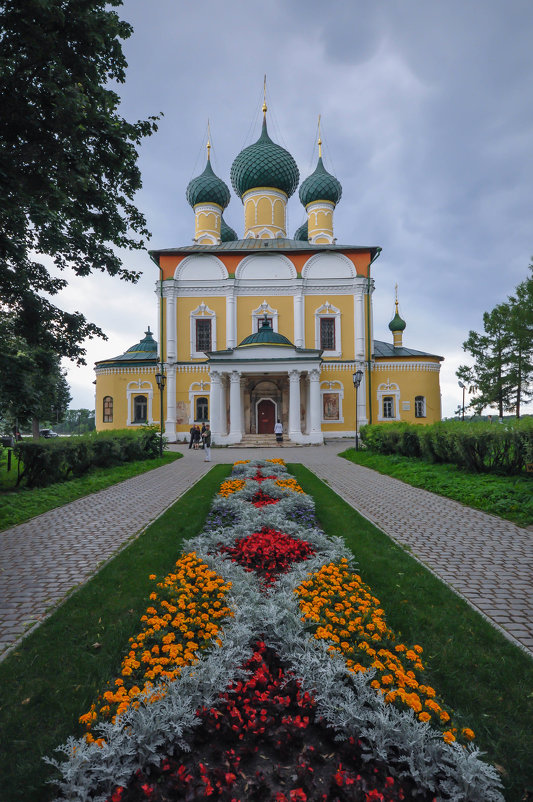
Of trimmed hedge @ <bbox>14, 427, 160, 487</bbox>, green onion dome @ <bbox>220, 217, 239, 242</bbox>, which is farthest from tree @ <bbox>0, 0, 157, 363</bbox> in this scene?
green onion dome @ <bbox>220, 217, 239, 242</bbox>

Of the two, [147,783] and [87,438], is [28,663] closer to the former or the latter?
[147,783]

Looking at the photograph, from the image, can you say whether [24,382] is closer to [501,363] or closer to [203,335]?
[203,335]

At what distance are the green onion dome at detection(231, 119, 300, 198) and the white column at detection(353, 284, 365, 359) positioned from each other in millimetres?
11426

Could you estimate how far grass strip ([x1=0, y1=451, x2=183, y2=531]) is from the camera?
24.8 ft

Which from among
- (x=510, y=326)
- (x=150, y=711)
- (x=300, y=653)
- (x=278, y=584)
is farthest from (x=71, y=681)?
(x=510, y=326)

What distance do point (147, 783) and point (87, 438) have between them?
1161 centimetres

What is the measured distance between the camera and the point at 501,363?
34.4 metres

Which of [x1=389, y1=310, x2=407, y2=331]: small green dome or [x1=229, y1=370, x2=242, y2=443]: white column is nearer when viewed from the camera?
[x1=229, y1=370, x2=242, y2=443]: white column

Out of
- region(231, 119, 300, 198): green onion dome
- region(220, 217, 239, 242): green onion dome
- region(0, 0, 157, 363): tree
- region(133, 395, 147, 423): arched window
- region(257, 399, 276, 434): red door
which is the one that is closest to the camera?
region(0, 0, 157, 363): tree

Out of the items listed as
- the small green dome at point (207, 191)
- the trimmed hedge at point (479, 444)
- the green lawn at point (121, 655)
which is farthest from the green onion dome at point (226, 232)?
the green lawn at point (121, 655)

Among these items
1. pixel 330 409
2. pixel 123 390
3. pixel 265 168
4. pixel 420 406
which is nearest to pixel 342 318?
pixel 330 409

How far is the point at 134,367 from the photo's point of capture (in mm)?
30016

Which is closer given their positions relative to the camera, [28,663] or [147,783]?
[147,783]

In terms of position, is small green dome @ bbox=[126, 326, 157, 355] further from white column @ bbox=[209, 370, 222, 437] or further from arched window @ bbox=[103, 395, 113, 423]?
white column @ bbox=[209, 370, 222, 437]
